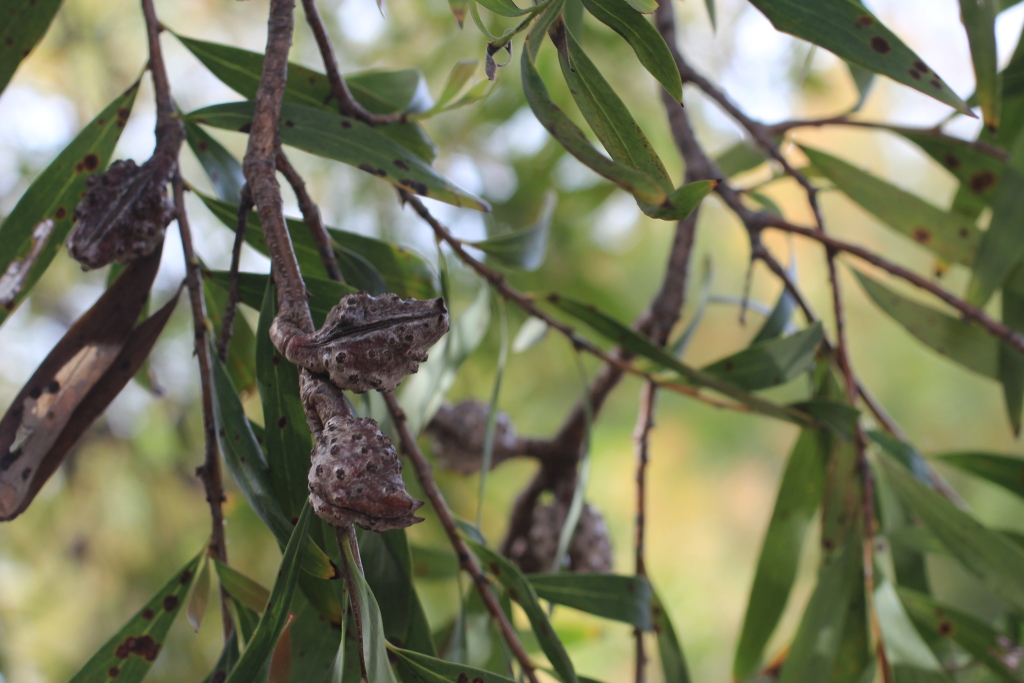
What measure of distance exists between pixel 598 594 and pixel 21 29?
409mm

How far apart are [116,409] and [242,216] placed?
896 mm

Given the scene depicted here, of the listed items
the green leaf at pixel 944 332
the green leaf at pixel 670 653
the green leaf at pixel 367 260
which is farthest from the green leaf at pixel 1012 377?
the green leaf at pixel 367 260

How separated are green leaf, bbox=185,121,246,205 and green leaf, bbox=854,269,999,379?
0.42 m

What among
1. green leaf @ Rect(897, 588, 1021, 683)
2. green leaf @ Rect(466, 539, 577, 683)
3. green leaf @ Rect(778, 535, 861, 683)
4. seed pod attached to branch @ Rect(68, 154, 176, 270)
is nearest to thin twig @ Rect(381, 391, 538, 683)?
green leaf @ Rect(466, 539, 577, 683)

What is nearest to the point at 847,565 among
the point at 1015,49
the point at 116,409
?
the point at 1015,49

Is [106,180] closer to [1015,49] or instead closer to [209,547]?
[209,547]

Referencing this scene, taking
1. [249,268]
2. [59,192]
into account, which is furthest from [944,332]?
[249,268]

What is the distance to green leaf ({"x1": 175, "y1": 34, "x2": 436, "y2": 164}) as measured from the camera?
35cm

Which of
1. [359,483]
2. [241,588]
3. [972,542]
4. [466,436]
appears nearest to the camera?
[359,483]

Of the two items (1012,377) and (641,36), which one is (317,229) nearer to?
(641,36)

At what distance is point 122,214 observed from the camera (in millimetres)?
274

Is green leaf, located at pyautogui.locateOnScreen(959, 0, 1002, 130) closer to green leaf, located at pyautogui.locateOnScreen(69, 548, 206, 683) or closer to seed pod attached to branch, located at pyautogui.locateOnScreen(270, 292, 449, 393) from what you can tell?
seed pod attached to branch, located at pyautogui.locateOnScreen(270, 292, 449, 393)

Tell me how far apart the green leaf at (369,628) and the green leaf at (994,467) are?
44 centimetres

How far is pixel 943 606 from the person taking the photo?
0.49 m
